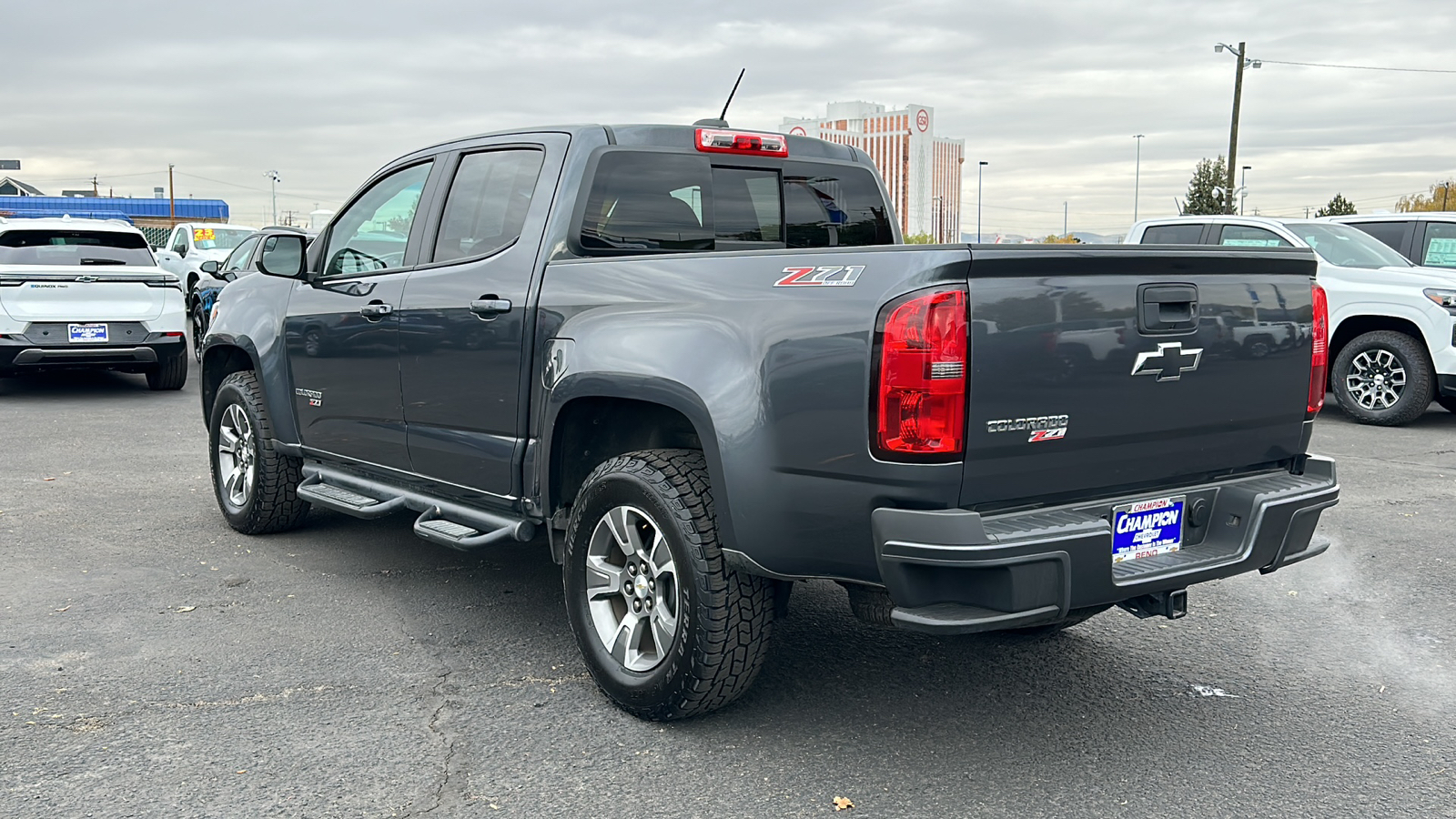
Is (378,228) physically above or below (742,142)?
below

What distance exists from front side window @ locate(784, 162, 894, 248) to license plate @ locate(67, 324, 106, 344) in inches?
350

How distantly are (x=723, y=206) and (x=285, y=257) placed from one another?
7.29ft

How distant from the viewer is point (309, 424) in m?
5.67

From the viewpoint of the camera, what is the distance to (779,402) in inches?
Result: 130

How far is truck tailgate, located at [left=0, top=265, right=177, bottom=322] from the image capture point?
1120 centimetres

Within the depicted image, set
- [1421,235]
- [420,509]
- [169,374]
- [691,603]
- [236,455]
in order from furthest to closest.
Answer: [169,374]
[1421,235]
[236,455]
[420,509]
[691,603]

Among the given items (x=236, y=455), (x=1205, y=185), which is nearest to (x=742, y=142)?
(x=236, y=455)

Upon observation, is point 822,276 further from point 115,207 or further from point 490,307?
point 115,207

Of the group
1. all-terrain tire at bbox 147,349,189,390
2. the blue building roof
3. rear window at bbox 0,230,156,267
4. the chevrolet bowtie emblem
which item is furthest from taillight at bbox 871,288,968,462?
the blue building roof

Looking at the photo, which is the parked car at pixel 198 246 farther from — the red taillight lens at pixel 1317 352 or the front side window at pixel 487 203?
the red taillight lens at pixel 1317 352

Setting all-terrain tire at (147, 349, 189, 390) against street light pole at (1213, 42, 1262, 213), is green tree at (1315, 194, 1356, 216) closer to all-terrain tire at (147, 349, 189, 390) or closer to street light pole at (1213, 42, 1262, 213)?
street light pole at (1213, 42, 1262, 213)

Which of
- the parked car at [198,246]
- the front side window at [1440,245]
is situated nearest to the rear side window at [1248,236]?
the front side window at [1440,245]

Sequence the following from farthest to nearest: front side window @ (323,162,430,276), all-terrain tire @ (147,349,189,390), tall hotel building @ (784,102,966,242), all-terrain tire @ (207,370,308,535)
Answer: tall hotel building @ (784,102,966,242)
all-terrain tire @ (147,349,189,390)
all-terrain tire @ (207,370,308,535)
front side window @ (323,162,430,276)

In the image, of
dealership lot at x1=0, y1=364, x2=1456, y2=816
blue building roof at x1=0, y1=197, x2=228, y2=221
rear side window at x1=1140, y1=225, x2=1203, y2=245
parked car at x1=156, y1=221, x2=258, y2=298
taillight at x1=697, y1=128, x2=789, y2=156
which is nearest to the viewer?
dealership lot at x1=0, y1=364, x2=1456, y2=816
